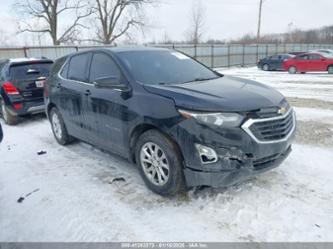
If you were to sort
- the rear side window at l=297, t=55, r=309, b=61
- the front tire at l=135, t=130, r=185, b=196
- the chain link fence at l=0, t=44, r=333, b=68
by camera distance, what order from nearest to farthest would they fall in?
1. the front tire at l=135, t=130, r=185, b=196
2. the chain link fence at l=0, t=44, r=333, b=68
3. the rear side window at l=297, t=55, r=309, b=61

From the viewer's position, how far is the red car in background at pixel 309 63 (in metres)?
18.2

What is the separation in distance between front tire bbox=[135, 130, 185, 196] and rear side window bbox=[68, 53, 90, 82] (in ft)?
5.57

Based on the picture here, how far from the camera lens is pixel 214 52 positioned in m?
24.3

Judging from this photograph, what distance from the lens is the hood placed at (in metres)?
2.80

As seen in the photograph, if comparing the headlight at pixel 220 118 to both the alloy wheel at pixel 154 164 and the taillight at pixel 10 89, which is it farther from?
the taillight at pixel 10 89

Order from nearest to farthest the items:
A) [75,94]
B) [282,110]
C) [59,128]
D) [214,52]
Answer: [282,110]
[75,94]
[59,128]
[214,52]

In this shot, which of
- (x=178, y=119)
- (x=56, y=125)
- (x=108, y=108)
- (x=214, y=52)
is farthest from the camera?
(x=214, y=52)

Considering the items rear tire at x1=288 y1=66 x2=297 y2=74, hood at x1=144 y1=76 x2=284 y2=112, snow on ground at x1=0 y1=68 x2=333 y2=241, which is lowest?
snow on ground at x1=0 y1=68 x2=333 y2=241

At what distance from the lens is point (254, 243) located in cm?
248

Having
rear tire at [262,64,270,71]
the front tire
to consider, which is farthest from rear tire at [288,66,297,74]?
the front tire

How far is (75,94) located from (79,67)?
1.52 feet

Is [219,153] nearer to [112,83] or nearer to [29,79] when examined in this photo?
[112,83]

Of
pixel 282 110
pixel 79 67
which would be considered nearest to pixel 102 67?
pixel 79 67

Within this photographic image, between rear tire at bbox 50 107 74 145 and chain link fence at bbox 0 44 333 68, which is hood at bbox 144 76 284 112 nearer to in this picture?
rear tire at bbox 50 107 74 145
